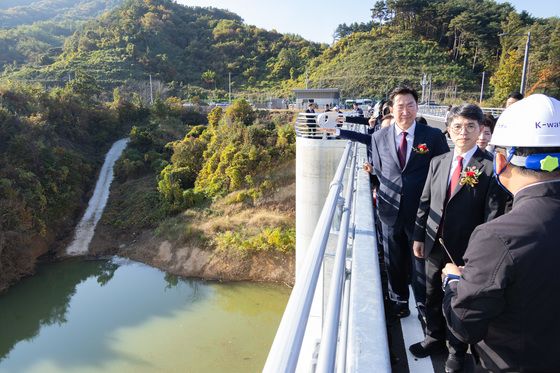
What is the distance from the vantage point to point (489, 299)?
1173 mm

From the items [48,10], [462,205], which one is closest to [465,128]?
[462,205]

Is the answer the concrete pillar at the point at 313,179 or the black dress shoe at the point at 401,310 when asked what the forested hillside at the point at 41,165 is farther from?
the black dress shoe at the point at 401,310

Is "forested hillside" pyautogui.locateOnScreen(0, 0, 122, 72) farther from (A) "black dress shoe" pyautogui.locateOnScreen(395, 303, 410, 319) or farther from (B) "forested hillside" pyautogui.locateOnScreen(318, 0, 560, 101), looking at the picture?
(A) "black dress shoe" pyautogui.locateOnScreen(395, 303, 410, 319)

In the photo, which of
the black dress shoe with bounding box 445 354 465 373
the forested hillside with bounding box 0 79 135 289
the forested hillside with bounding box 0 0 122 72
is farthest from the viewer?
the forested hillside with bounding box 0 0 122 72

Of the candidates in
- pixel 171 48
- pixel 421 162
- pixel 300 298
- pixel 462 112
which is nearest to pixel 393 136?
pixel 421 162

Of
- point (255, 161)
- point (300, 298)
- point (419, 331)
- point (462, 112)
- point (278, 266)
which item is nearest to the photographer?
point (300, 298)

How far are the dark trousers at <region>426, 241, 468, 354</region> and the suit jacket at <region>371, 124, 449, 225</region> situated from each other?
0.55 m

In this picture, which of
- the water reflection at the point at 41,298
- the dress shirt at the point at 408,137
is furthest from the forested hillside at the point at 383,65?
the dress shirt at the point at 408,137

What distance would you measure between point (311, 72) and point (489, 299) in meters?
53.7

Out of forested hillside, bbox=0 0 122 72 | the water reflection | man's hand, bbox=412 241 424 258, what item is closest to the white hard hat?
man's hand, bbox=412 241 424 258

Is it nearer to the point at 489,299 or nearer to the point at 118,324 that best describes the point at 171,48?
the point at 118,324

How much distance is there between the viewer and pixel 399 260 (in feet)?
9.57

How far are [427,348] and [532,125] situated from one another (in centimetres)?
160

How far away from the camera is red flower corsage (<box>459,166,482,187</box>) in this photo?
7.07 ft
